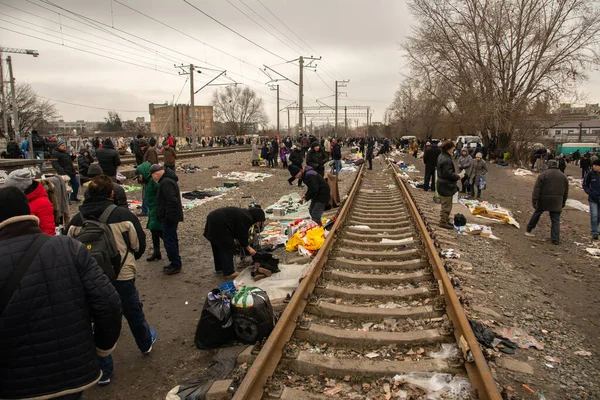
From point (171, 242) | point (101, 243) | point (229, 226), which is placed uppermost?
point (101, 243)

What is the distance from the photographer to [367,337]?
3.86 meters

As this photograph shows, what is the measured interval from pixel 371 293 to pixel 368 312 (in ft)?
1.78

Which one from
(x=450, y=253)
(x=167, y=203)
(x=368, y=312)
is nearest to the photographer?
(x=368, y=312)

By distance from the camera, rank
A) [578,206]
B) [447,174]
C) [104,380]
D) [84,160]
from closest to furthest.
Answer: [104,380], [447,174], [84,160], [578,206]

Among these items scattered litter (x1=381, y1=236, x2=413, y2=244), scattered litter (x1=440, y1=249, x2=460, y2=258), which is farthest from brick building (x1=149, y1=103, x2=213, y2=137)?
scattered litter (x1=440, y1=249, x2=460, y2=258)

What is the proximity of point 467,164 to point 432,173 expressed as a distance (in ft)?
5.62

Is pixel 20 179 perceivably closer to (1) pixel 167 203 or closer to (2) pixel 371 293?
(1) pixel 167 203

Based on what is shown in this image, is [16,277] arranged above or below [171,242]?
above

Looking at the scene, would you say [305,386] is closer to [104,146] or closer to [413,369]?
[413,369]

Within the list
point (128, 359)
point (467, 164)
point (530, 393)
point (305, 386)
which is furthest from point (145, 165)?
point (467, 164)

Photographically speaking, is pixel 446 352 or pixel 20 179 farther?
pixel 20 179

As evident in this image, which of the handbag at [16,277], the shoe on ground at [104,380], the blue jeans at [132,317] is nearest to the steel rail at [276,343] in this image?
the blue jeans at [132,317]

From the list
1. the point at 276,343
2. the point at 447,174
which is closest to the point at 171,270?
the point at 276,343

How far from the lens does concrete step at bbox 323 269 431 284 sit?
537 centimetres
